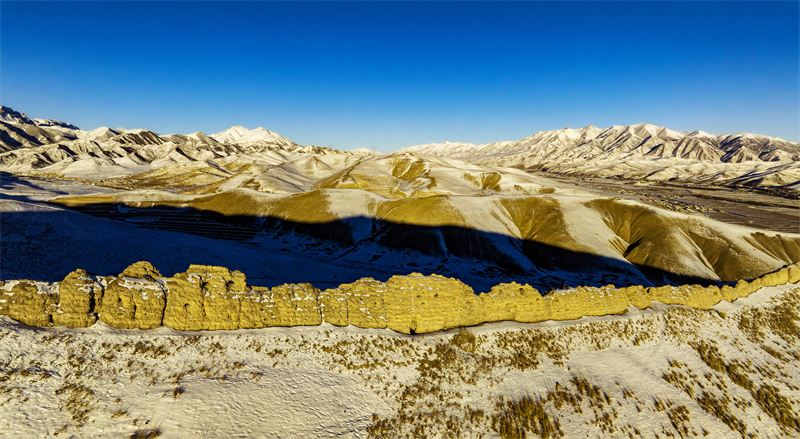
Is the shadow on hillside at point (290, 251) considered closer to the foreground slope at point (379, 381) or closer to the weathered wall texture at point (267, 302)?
the weathered wall texture at point (267, 302)

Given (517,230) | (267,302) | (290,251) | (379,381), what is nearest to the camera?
(379,381)

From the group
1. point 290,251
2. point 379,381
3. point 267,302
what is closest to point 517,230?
point 290,251

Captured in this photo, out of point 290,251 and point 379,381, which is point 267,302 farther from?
point 290,251

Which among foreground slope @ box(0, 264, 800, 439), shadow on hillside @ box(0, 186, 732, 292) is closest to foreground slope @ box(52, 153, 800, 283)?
shadow on hillside @ box(0, 186, 732, 292)

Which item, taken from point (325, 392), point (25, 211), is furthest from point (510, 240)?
point (25, 211)

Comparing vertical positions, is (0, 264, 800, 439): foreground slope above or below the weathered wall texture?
below

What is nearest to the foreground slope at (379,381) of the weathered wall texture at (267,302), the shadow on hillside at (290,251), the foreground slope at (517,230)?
the weathered wall texture at (267,302)

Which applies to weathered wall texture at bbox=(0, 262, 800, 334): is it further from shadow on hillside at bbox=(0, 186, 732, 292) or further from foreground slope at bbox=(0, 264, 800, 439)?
shadow on hillside at bbox=(0, 186, 732, 292)
